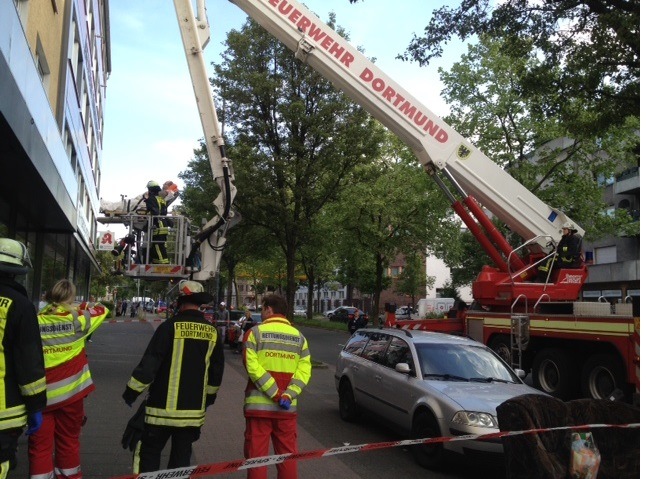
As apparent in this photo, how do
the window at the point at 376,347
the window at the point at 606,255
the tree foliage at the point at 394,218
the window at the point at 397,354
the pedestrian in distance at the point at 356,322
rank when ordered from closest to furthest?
the window at the point at 397,354
the window at the point at 376,347
the pedestrian in distance at the point at 356,322
the tree foliage at the point at 394,218
the window at the point at 606,255

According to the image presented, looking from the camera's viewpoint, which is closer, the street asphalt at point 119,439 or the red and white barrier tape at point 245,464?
the red and white barrier tape at point 245,464

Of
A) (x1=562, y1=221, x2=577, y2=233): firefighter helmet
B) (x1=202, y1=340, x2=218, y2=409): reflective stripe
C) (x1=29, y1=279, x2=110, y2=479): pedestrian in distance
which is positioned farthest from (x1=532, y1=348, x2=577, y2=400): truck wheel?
(x1=29, y1=279, x2=110, y2=479): pedestrian in distance

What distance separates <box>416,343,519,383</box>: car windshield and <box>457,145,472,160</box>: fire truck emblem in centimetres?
470

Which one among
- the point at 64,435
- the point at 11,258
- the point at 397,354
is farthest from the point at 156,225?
the point at 11,258

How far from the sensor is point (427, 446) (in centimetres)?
676

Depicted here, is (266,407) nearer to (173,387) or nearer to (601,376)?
(173,387)

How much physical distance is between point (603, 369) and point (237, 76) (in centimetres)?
1264

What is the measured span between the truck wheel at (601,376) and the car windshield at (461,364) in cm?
282

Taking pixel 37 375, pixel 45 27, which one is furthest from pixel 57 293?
pixel 45 27

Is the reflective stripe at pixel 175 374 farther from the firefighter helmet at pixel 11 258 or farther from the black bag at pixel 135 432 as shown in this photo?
the firefighter helmet at pixel 11 258

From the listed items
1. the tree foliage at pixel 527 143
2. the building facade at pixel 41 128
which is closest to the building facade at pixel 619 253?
the tree foliage at pixel 527 143

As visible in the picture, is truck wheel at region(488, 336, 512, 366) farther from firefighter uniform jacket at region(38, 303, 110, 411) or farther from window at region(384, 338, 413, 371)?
firefighter uniform jacket at region(38, 303, 110, 411)

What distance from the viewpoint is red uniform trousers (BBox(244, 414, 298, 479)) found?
4812 millimetres

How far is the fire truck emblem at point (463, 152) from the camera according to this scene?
39.0 feet
